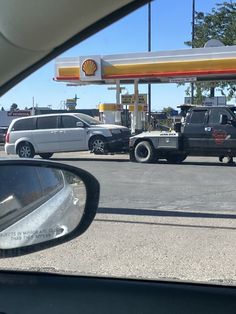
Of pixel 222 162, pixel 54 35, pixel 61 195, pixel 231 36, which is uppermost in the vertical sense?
pixel 231 36

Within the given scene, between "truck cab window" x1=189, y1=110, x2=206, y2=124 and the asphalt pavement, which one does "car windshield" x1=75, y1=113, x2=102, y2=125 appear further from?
the asphalt pavement

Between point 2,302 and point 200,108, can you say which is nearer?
point 2,302

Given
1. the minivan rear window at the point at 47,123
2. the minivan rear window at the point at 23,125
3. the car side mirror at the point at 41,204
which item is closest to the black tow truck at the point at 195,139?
the minivan rear window at the point at 47,123

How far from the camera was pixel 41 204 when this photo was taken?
2.04m

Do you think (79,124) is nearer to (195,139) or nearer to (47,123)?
(47,123)

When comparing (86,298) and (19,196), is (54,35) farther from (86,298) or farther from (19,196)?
(86,298)

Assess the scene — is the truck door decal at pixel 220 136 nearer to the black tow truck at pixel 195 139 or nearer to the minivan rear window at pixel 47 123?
the black tow truck at pixel 195 139

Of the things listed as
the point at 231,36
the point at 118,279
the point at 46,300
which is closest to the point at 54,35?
the point at 46,300

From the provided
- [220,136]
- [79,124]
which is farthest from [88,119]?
[220,136]

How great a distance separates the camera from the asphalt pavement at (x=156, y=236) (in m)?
Result: 5.07

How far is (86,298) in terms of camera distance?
233cm

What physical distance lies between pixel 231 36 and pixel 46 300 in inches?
901

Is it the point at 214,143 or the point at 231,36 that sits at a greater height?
the point at 231,36

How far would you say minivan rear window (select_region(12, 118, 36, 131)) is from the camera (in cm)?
1892
